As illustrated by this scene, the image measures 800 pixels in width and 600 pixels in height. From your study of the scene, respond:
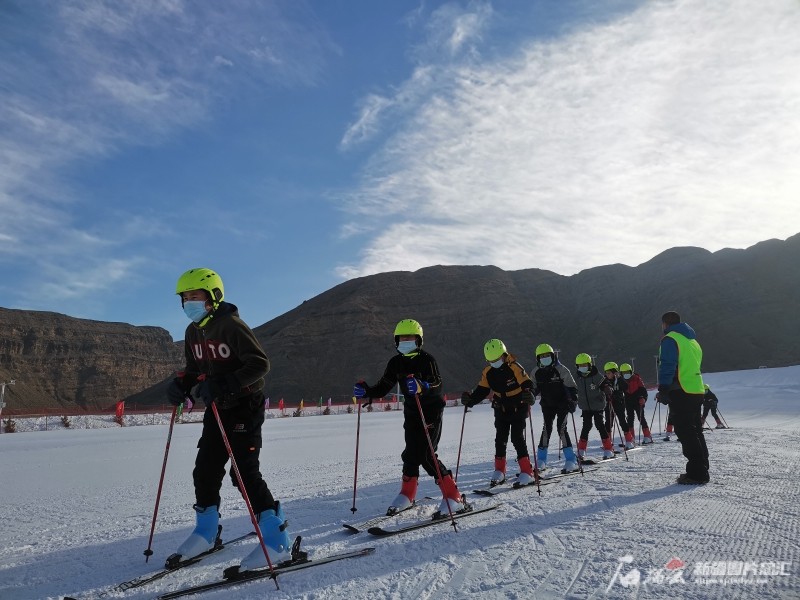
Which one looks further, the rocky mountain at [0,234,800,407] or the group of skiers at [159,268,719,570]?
the rocky mountain at [0,234,800,407]

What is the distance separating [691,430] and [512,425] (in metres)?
2.46

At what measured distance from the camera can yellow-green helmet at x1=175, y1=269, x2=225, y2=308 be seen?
4195mm

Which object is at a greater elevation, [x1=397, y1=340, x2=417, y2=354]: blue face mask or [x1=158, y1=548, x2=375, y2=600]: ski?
[x1=397, y1=340, x2=417, y2=354]: blue face mask

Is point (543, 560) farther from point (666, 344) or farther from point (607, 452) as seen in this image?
point (607, 452)

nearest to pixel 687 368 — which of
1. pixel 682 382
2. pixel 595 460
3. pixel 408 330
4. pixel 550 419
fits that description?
pixel 682 382

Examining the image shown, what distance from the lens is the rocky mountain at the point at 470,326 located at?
82438mm

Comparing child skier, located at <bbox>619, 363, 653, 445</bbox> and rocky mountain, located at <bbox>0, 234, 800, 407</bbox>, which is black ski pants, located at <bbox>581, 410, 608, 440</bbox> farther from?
rocky mountain, located at <bbox>0, 234, 800, 407</bbox>

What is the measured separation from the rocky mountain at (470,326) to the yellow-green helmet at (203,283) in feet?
235

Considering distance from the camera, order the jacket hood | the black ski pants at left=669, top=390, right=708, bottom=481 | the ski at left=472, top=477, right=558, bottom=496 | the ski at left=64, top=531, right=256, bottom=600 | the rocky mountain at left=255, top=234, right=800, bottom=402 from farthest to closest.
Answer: the rocky mountain at left=255, top=234, right=800, bottom=402 → the jacket hood → the black ski pants at left=669, top=390, right=708, bottom=481 → the ski at left=472, top=477, right=558, bottom=496 → the ski at left=64, top=531, right=256, bottom=600

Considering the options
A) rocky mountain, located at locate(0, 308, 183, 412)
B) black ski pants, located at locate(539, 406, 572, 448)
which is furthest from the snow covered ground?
rocky mountain, located at locate(0, 308, 183, 412)

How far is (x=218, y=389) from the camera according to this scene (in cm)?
383

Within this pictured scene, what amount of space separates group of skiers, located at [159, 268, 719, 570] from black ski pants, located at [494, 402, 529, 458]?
0.02 meters

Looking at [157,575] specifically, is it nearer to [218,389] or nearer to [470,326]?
[218,389]

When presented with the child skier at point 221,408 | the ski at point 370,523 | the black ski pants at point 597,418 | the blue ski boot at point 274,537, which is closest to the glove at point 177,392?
the child skier at point 221,408
